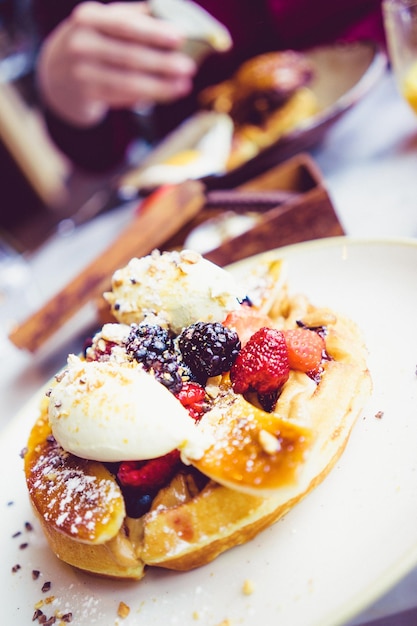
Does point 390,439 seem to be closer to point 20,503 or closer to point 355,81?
point 20,503

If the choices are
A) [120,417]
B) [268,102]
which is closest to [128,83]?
[268,102]

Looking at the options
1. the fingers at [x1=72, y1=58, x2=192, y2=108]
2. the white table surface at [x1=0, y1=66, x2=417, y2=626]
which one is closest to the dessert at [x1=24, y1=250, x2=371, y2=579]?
the white table surface at [x1=0, y1=66, x2=417, y2=626]

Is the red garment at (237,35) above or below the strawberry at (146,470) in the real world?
below

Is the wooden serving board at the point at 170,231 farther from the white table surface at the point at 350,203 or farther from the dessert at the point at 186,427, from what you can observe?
the dessert at the point at 186,427

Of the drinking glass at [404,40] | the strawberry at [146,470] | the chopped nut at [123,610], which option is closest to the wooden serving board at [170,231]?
the drinking glass at [404,40]

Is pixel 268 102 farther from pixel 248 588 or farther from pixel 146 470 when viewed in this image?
pixel 248 588

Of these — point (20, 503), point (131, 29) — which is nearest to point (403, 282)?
point (20, 503)

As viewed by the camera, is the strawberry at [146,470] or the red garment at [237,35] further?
the red garment at [237,35]

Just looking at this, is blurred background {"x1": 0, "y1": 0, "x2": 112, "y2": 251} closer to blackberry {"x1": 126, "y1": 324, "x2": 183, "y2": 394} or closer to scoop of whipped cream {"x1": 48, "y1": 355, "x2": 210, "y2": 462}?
blackberry {"x1": 126, "y1": 324, "x2": 183, "y2": 394}
